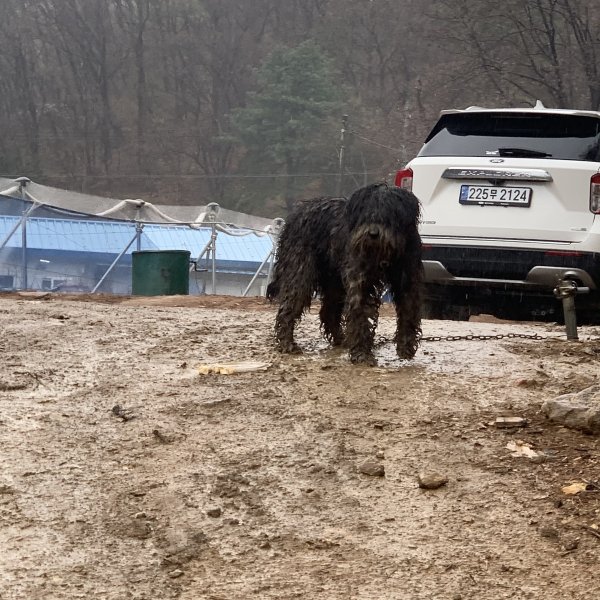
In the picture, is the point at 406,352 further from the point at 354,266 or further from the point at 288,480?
the point at 288,480

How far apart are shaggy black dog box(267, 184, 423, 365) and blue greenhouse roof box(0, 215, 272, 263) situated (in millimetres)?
11046

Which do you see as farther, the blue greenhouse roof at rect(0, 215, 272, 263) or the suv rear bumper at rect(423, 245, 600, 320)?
the blue greenhouse roof at rect(0, 215, 272, 263)

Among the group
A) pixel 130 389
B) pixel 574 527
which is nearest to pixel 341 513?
pixel 574 527

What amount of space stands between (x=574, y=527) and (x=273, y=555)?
1212mm

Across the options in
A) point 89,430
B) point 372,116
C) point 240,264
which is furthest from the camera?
point 372,116

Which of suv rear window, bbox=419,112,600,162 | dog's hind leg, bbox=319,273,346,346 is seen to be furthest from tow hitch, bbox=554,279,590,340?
dog's hind leg, bbox=319,273,346,346

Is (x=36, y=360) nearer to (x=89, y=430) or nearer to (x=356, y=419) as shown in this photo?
(x=89, y=430)

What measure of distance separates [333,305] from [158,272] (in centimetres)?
949

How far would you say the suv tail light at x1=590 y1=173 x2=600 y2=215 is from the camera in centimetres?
834

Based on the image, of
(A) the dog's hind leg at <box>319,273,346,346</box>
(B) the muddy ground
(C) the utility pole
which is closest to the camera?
(B) the muddy ground

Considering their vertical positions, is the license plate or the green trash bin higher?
the license plate

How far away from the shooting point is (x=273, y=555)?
4.17 meters

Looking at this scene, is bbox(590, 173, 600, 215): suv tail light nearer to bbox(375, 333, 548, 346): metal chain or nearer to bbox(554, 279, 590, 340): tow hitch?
bbox(554, 279, 590, 340): tow hitch

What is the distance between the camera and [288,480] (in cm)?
484
